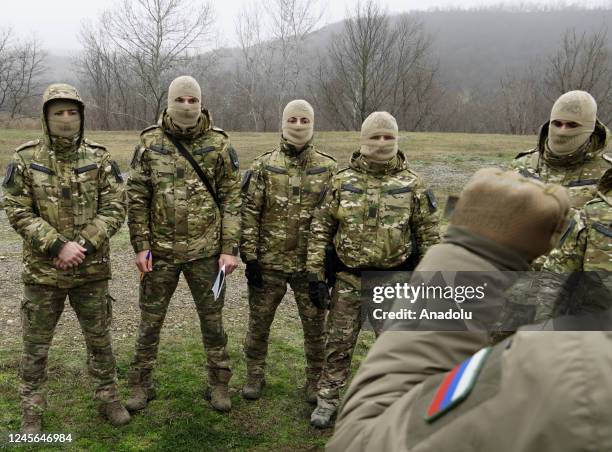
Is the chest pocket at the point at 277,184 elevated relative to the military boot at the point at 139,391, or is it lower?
elevated

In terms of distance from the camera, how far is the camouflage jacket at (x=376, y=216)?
369 centimetres

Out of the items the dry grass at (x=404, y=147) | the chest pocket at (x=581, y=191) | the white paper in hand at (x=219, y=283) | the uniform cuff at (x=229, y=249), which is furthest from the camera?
the dry grass at (x=404, y=147)

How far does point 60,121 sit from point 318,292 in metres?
2.11

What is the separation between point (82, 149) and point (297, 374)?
8.39 feet

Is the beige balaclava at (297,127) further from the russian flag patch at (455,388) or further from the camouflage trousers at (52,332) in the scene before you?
the russian flag patch at (455,388)

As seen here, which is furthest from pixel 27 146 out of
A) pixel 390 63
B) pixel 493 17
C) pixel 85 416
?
A: pixel 493 17

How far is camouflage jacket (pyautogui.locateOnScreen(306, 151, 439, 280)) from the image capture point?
12.1 ft

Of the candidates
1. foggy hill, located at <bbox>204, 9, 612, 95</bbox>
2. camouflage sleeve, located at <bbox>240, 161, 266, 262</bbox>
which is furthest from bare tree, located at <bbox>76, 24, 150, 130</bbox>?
camouflage sleeve, located at <bbox>240, 161, 266, 262</bbox>

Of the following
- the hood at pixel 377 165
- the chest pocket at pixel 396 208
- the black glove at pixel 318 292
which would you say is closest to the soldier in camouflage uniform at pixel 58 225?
the black glove at pixel 318 292

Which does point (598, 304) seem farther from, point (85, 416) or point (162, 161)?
point (85, 416)

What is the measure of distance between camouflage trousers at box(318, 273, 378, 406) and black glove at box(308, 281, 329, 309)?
0.07 meters

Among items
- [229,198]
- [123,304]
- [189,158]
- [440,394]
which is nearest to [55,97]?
[189,158]

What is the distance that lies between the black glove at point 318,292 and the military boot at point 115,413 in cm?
158

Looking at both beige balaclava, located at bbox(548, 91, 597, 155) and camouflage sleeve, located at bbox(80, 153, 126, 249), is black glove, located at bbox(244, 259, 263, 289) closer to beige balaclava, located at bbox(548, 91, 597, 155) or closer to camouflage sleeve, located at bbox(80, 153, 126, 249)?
camouflage sleeve, located at bbox(80, 153, 126, 249)
